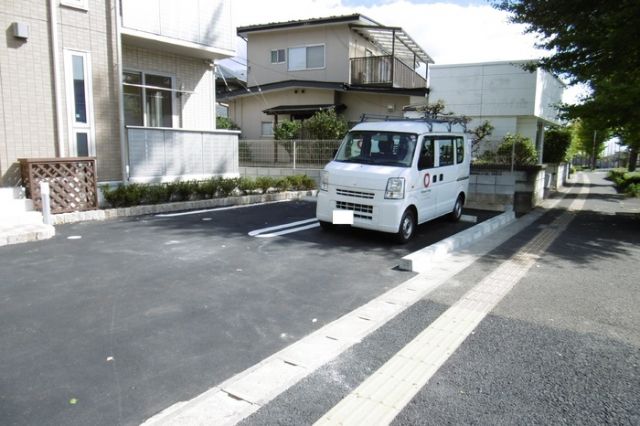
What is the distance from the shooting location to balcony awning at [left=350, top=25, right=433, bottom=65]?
2101cm

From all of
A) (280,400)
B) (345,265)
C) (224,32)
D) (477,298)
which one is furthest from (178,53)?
(280,400)

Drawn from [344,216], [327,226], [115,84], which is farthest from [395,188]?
[115,84]

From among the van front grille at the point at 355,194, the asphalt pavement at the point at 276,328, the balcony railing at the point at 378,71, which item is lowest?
the asphalt pavement at the point at 276,328

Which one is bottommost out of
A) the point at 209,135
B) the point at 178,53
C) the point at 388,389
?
the point at 388,389

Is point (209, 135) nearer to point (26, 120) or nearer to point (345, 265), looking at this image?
point (26, 120)

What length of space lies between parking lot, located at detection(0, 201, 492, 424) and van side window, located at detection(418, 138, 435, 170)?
1.38m

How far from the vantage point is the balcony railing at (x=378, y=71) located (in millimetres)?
20844

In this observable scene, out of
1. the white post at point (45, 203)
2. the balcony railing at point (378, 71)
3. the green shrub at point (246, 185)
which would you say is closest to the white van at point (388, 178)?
the green shrub at point (246, 185)

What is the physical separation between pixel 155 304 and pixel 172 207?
592 cm

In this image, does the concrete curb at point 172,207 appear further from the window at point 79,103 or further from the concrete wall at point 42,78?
the window at point 79,103

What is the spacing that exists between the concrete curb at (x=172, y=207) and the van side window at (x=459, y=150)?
5.17 metres

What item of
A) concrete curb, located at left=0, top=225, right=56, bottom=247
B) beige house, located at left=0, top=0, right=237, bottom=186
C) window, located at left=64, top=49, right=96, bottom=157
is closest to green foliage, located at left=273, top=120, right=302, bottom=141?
beige house, located at left=0, top=0, right=237, bottom=186

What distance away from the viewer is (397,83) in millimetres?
21391

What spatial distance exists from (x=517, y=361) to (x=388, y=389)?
117 centimetres
